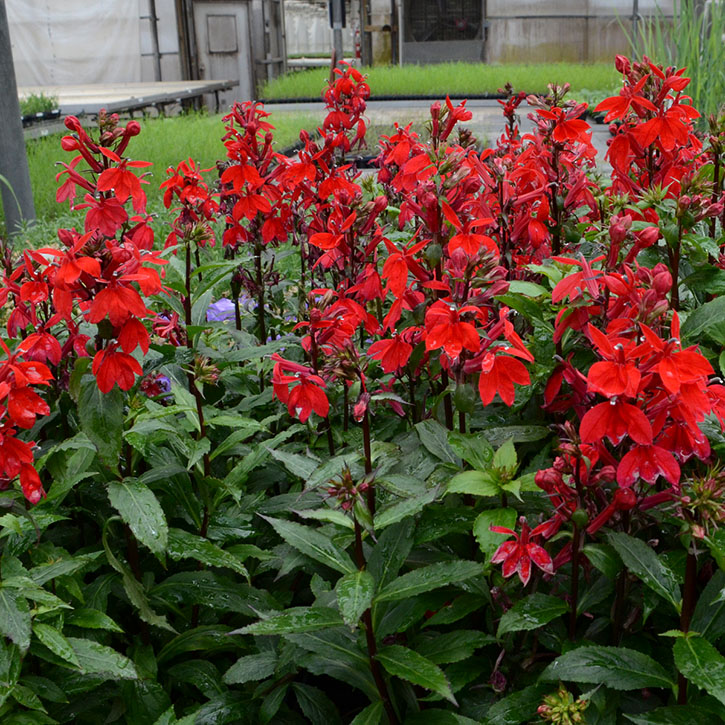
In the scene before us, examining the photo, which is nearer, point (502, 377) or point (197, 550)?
point (502, 377)

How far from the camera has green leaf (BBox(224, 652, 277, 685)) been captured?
3.48ft

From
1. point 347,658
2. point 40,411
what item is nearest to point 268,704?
point 347,658

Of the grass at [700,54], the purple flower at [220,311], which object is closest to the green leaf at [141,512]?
the purple flower at [220,311]

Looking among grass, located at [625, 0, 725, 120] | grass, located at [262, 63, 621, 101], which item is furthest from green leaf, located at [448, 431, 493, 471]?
grass, located at [262, 63, 621, 101]

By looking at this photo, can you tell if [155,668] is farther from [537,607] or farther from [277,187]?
[277,187]

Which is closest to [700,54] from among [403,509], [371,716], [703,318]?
[703,318]

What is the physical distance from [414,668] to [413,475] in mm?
230

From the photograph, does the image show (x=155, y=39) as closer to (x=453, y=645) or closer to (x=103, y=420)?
(x=103, y=420)

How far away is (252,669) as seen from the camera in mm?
1074

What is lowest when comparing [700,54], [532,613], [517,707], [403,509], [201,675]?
[201,675]

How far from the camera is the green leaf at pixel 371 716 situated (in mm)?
949

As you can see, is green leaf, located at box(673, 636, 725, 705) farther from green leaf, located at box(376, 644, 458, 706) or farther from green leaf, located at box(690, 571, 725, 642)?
green leaf, located at box(376, 644, 458, 706)

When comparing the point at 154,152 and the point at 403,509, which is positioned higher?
the point at 154,152

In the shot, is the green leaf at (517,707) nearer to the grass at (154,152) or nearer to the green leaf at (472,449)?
the green leaf at (472,449)
